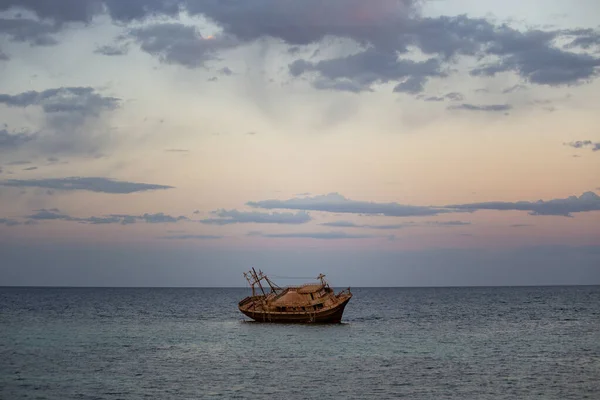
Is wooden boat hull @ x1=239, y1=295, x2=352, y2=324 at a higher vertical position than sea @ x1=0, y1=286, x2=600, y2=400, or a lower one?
higher

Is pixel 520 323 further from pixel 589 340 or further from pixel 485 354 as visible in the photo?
pixel 485 354

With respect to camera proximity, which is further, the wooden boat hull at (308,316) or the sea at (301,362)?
the wooden boat hull at (308,316)

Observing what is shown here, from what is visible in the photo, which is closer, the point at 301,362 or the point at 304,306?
the point at 301,362

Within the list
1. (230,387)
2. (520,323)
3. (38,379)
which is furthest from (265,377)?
(520,323)

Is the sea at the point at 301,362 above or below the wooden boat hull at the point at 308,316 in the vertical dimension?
below

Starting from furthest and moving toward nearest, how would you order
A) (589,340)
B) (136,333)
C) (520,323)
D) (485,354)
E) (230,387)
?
(520,323), (136,333), (589,340), (485,354), (230,387)

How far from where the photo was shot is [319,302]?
99.9 m

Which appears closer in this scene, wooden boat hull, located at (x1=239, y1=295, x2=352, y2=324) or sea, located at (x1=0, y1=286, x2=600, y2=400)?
sea, located at (x1=0, y1=286, x2=600, y2=400)

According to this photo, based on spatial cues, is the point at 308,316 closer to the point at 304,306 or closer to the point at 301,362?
the point at 304,306

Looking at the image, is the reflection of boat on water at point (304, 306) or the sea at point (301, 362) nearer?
the sea at point (301, 362)

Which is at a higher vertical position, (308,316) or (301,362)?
(308,316)

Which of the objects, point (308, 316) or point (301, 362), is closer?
point (301, 362)

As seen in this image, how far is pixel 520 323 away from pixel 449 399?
7171cm

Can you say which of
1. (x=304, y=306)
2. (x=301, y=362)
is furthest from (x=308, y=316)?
(x=301, y=362)
